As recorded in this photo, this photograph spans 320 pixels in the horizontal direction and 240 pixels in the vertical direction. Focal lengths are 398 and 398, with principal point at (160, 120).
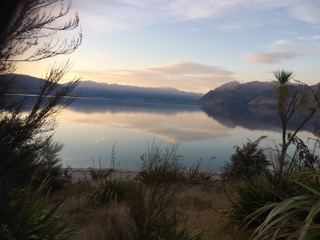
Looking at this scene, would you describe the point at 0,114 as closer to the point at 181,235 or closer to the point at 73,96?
the point at 73,96

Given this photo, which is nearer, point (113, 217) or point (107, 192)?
point (113, 217)

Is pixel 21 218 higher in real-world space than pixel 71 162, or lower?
higher

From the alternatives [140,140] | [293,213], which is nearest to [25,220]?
[293,213]

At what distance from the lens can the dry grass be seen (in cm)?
670

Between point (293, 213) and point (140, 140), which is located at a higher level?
point (293, 213)

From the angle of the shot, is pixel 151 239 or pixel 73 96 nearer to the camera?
pixel 151 239

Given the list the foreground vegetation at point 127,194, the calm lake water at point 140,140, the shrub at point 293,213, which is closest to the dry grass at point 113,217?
the foreground vegetation at point 127,194

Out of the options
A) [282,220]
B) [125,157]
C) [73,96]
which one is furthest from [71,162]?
[282,220]

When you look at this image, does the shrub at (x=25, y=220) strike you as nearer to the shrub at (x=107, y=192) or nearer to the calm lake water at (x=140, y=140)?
the calm lake water at (x=140, y=140)

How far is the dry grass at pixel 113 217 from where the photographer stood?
22.0 ft

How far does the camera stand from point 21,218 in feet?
16.6

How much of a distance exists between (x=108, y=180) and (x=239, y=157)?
6917 millimetres

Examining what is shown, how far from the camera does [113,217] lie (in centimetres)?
647

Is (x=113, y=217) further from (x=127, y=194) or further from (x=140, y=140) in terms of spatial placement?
(x=140, y=140)
